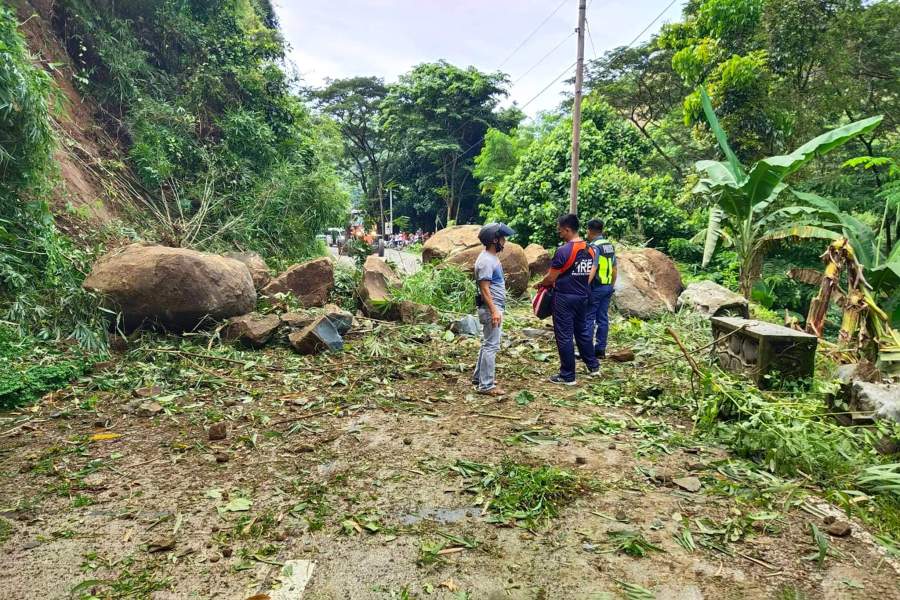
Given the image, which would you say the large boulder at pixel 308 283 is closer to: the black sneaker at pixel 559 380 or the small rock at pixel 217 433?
the small rock at pixel 217 433

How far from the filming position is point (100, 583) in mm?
2369

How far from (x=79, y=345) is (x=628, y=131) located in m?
16.2

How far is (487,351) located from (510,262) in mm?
5517

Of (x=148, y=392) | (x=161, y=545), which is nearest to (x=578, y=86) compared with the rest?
(x=148, y=392)

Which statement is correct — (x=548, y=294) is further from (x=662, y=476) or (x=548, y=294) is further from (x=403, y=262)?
(x=403, y=262)

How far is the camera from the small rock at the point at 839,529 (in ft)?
9.05

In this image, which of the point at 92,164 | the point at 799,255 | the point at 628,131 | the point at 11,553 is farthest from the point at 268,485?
the point at 628,131

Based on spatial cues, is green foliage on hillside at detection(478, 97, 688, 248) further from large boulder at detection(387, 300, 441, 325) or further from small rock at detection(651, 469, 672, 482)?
small rock at detection(651, 469, 672, 482)

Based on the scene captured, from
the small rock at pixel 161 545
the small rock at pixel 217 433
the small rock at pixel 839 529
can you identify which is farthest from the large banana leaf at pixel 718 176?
the small rock at pixel 161 545

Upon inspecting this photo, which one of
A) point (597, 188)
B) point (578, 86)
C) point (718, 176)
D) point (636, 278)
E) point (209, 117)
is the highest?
point (578, 86)

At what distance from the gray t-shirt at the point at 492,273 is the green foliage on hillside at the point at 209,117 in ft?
19.3

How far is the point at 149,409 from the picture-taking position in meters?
4.51

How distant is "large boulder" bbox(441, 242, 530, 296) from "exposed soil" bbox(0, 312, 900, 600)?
543 cm

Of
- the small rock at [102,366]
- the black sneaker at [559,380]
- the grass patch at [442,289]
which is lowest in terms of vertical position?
the small rock at [102,366]
